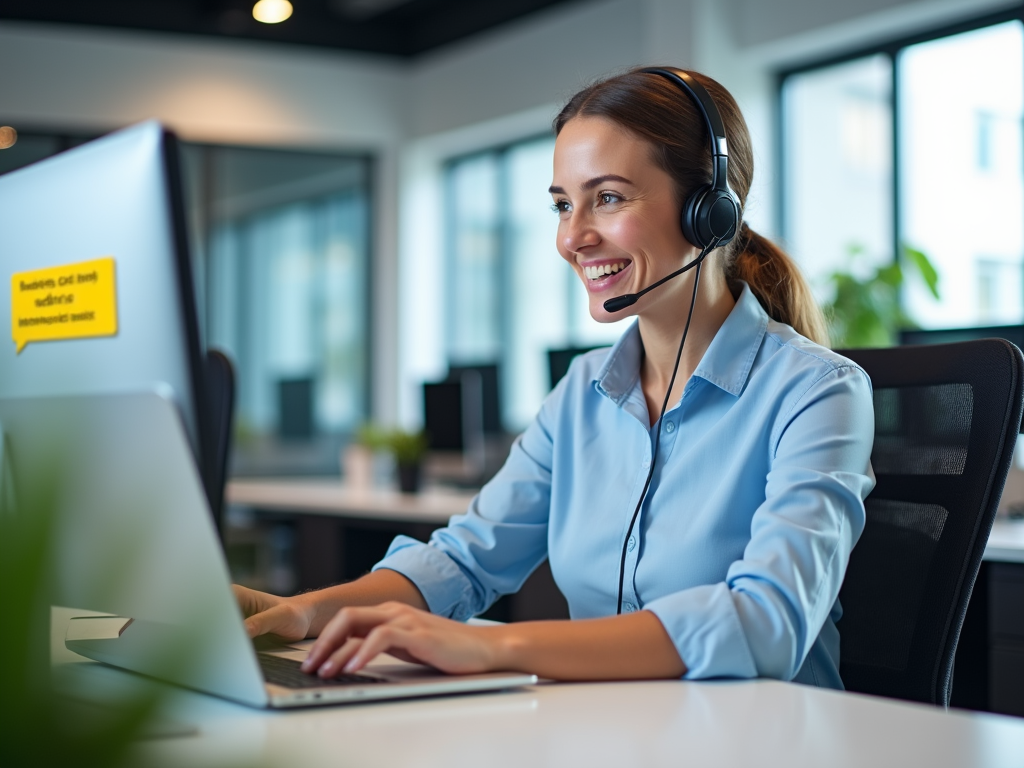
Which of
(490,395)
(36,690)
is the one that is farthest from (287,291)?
(36,690)

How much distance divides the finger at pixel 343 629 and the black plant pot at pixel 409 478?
2.84 meters

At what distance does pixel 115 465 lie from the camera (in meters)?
0.73

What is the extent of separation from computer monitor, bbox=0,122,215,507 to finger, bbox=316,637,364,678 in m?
0.22

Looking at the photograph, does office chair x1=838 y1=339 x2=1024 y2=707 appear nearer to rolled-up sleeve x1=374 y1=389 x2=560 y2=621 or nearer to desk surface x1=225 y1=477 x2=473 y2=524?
rolled-up sleeve x1=374 y1=389 x2=560 y2=621

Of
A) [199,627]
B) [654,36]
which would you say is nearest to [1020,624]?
[199,627]

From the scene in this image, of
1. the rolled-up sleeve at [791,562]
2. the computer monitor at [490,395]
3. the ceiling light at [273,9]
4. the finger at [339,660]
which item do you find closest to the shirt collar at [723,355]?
the rolled-up sleeve at [791,562]

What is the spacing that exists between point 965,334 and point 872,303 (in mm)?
1242

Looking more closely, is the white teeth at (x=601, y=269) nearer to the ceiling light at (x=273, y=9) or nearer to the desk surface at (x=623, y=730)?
the desk surface at (x=623, y=730)

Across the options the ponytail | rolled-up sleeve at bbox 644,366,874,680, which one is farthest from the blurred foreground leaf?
the ponytail

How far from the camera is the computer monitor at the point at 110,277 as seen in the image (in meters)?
0.70

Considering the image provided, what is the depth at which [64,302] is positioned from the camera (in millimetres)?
789

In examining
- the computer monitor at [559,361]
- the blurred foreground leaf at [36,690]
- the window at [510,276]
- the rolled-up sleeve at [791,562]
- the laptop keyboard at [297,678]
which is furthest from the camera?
the window at [510,276]

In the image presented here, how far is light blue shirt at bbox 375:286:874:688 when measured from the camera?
0.97 metres

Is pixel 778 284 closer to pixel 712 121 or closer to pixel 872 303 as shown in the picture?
pixel 712 121
